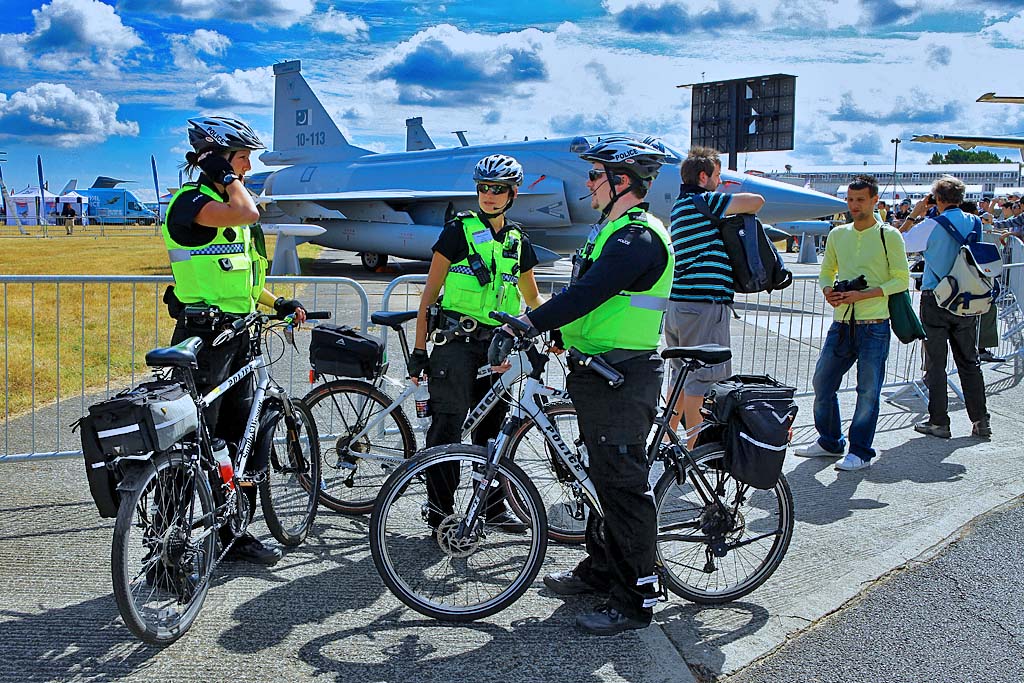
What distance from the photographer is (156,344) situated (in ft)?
24.5

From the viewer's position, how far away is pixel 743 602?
401 cm

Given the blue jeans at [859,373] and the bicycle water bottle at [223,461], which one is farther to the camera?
the blue jeans at [859,373]

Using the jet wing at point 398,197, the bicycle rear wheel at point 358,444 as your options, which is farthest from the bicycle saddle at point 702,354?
the jet wing at point 398,197

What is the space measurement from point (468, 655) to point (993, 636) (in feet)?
7.50

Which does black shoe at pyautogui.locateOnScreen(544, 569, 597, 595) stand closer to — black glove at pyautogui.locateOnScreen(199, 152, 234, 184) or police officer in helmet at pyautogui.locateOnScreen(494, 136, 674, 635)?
police officer in helmet at pyautogui.locateOnScreen(494, 136, 674, 635)

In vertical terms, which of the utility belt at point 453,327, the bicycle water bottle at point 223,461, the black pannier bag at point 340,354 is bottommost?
the bicycle water bottle at point 223,461

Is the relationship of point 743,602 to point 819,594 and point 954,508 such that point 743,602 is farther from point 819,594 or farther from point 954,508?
point 954,508

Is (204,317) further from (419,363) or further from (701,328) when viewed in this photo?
(701,328)

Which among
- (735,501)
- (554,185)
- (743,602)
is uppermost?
(554,185)

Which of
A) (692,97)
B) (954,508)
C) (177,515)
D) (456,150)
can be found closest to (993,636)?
(954,508)

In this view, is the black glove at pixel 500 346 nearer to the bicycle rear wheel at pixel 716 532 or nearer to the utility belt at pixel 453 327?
the utility belt at pixel 453 327

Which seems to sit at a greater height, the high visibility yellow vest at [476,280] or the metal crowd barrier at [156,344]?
the high visibility yellow vest at [476,280]

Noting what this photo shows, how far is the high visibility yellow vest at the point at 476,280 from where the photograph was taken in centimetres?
428

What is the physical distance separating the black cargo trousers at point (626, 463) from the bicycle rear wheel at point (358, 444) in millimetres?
1527
